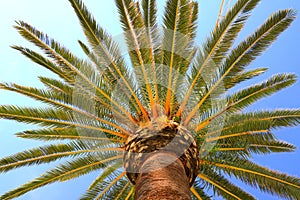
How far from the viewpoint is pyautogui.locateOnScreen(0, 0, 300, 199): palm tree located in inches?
317

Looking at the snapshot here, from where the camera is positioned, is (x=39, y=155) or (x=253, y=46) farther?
(x=39, y=155)

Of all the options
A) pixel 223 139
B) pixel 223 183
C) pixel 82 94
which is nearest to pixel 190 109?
pixel 223 139

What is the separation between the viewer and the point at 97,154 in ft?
27.0

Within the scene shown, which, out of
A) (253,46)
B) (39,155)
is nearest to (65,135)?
(39,155)

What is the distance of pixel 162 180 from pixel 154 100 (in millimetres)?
3230

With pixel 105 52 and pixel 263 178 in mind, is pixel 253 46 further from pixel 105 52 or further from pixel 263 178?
pixel 105 52

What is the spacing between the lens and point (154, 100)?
8312 mm

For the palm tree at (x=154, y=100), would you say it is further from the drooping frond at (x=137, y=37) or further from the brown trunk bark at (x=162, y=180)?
the brown trunk bark at (x=162, y=180)

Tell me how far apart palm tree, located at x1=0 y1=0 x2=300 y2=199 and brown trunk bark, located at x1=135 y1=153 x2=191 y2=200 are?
1747 mm

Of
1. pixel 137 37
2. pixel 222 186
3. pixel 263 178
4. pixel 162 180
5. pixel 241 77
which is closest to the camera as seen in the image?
pixel 162 180

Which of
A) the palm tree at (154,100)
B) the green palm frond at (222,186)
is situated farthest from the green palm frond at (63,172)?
the green palm frond at (222,186)

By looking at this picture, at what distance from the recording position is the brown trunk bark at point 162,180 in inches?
194

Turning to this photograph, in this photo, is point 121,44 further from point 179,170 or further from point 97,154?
point 179,170

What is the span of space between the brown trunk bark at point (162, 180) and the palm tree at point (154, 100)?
5.73 feet
